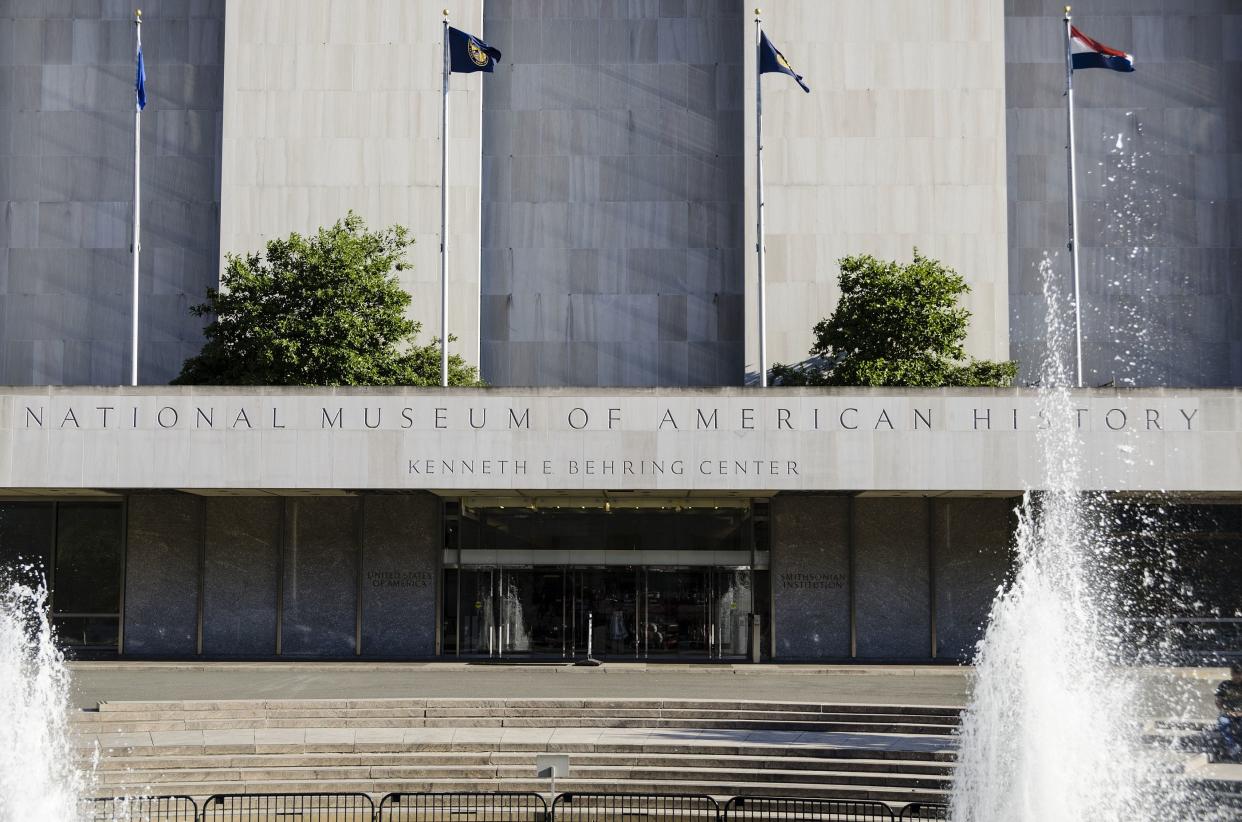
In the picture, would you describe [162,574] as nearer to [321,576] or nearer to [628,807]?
[321,576]

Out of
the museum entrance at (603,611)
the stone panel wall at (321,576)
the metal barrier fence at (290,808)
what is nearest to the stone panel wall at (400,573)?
the stone panel wall at (321,576)

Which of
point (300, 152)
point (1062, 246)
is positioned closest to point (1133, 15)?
point (1062, 246)

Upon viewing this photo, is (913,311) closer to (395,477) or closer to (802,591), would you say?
(802,591)

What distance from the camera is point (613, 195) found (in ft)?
138

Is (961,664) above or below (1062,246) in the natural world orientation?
below

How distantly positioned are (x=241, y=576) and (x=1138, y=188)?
2793 centimetres

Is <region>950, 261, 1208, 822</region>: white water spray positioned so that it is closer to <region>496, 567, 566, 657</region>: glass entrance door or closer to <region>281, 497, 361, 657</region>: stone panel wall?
<region>496, 567, 566, 657</region>: glass entrance door

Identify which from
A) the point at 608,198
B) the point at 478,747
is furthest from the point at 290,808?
the point at 608,198

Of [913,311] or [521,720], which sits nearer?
[521,720]

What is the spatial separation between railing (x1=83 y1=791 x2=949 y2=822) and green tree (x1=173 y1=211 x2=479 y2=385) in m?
17.5

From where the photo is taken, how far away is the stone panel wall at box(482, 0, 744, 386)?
137 ft

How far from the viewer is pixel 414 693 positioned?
938 inches

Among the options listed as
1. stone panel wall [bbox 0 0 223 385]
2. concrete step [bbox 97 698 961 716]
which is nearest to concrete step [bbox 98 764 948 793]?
concrete step [bbox 97 698 961 716]

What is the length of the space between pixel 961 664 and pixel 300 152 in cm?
2326
